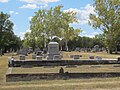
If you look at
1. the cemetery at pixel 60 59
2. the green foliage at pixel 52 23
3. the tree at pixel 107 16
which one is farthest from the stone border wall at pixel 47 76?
the green foliage at pixel 52 23

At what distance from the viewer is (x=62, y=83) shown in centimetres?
1579

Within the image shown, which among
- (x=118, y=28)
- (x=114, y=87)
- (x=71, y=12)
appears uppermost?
(x=71, y=12)

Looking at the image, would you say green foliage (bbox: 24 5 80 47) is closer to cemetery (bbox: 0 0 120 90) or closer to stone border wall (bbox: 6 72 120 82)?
cemetery (bbox: 0 0 120 90)

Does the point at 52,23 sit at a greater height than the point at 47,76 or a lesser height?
greater

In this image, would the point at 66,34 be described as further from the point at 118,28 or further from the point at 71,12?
the point at 118,28

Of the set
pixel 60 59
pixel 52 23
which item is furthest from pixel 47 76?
pixel 52 23

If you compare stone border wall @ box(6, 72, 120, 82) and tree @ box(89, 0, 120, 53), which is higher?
tree @ box(89, 0, 120, 53)

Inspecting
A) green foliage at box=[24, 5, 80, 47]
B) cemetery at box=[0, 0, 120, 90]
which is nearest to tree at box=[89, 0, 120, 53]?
cemetery at box=[0, 0, 120, 90]

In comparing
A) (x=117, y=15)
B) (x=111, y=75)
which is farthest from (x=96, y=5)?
(x=111, y=75)

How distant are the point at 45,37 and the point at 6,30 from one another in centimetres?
2454

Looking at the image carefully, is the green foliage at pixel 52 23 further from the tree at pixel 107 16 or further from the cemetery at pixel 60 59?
the tree at pixel 107 16

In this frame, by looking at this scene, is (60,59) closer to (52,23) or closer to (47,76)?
(47,76)

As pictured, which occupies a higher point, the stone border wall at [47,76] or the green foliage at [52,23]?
the green foliage at [52,23]

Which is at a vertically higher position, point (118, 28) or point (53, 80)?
point (118, 28)
